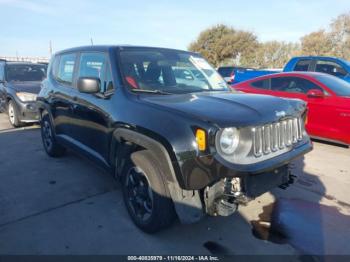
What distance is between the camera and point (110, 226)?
125 inches

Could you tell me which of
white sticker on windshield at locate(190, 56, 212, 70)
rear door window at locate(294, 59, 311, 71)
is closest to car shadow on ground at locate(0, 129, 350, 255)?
white sticker on windshield at locate(190, 56, 212, 70)

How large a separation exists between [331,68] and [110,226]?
880cm

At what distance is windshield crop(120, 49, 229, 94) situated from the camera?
132 inches

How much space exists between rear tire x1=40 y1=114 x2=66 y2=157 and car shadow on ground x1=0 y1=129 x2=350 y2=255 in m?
0.88

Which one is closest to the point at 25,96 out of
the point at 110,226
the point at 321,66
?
the point at 110,226

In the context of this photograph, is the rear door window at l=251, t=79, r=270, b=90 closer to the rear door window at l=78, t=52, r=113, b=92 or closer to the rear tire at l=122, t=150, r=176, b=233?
the rear door window at l=78, t=52, r=113, b=92

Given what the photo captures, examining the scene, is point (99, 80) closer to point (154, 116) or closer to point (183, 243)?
point (154, 116)

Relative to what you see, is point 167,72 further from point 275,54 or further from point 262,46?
point 262,46

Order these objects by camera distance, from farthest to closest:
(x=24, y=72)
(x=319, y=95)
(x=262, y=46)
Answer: (x=262, y=46) → (x=24, y=72) → (x=319, y=95)

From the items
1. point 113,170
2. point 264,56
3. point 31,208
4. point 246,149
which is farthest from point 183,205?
point 264,56

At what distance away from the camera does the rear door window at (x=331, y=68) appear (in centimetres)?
906

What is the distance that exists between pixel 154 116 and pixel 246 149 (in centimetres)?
86

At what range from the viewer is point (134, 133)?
2.82m

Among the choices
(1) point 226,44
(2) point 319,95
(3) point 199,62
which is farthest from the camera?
(1) point 226,44
